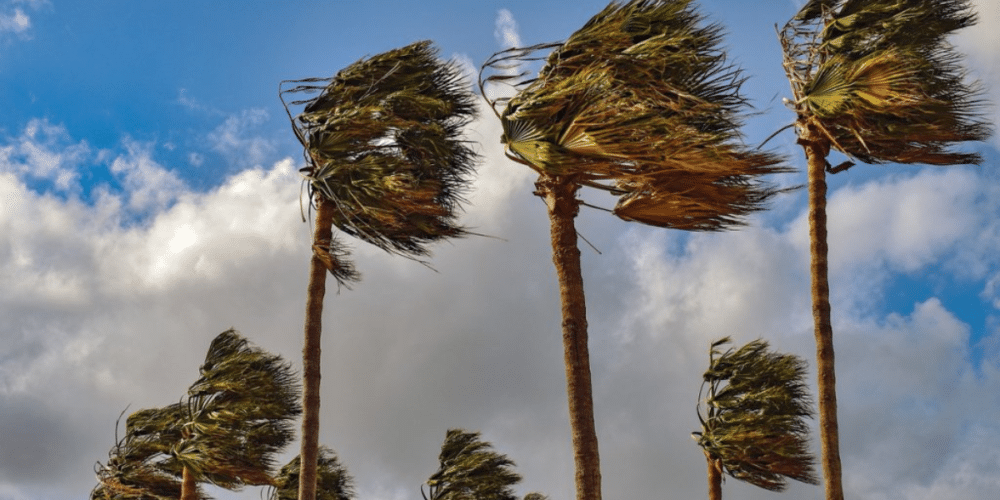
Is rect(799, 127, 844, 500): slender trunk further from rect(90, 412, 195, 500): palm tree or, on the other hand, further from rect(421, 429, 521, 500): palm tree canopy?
rect(90, 412, 195, 500): palm tree

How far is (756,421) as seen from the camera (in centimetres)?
2098

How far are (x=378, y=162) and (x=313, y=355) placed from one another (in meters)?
3.50

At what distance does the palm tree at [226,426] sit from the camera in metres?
21.8

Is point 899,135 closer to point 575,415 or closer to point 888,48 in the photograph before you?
point 888,48

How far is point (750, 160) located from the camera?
12727 millimetres

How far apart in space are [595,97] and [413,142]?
6505 millimetres

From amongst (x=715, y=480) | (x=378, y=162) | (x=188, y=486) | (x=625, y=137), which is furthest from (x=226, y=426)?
(x=625, y=137)

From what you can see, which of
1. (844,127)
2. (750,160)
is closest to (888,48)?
(844,127)

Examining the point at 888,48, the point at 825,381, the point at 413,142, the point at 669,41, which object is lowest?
the point at 825,381

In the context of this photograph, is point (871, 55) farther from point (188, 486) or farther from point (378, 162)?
point (188, 486)

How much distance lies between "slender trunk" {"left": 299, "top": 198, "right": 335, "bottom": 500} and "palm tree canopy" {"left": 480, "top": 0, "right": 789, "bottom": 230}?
20.2ft

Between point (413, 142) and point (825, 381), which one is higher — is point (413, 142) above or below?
above

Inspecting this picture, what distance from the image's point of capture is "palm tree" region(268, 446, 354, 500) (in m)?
24.1

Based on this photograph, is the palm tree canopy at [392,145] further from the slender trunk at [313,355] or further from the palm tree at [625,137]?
the palm tree at [625,137]
